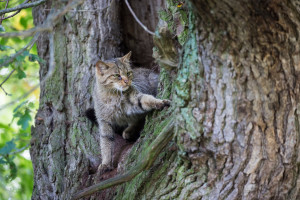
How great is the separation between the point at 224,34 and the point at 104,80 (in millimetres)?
2322

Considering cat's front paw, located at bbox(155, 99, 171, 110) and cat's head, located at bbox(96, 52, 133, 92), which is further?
cat's head, located at bbox(96, 52, 133, 92)

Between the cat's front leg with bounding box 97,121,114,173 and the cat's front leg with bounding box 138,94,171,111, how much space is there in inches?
20.6

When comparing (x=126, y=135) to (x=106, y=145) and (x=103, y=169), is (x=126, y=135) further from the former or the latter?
(x=103, y=169)

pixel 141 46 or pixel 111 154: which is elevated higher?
pixel 141 46

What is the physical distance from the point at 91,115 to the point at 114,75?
0.58 meters

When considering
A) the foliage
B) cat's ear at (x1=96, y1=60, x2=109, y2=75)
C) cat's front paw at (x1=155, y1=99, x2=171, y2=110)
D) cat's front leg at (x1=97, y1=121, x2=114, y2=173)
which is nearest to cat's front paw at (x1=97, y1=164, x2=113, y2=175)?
cat's front leg at (x1=97, y1=121, x2=114, y2=173)

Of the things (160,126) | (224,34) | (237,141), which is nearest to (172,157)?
(160,126)

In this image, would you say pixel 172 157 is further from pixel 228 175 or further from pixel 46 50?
pixel 46 50

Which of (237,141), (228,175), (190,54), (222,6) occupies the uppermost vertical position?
(222,6)

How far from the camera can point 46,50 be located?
487cm

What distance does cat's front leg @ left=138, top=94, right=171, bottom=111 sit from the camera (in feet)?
12.5

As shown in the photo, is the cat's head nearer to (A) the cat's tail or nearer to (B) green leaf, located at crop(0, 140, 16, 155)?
(A) the cat's tail

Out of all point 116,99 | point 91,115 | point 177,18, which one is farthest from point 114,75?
point 177,18

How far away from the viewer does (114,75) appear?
14.9 ft
